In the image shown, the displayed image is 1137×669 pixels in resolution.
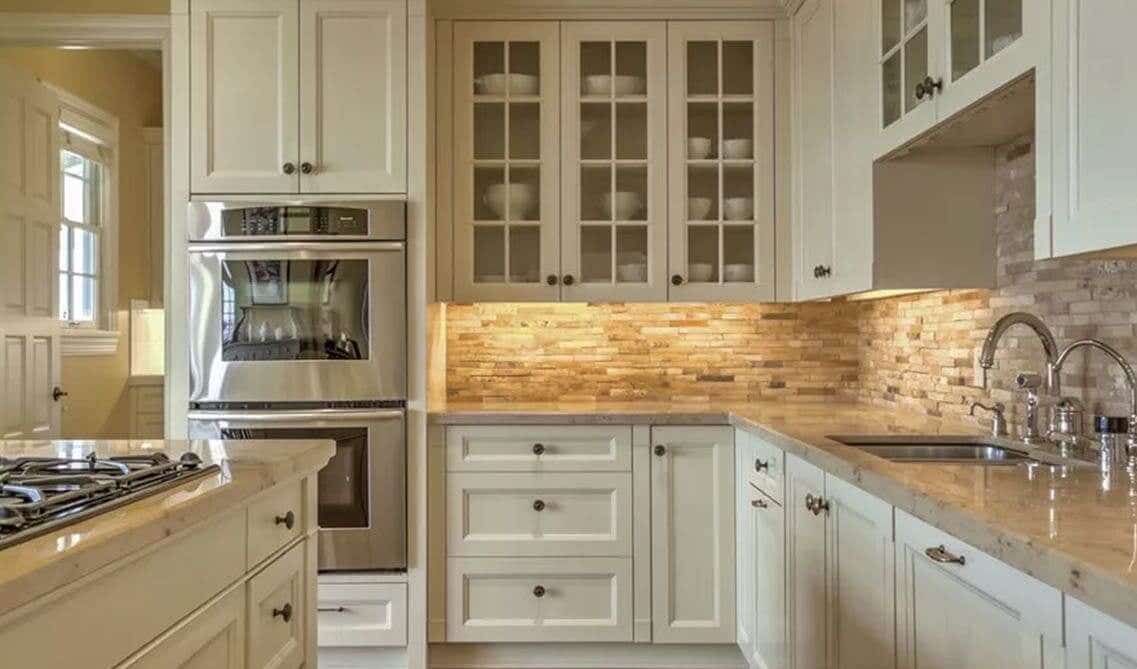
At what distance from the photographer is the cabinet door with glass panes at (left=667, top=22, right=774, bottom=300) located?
118 inches

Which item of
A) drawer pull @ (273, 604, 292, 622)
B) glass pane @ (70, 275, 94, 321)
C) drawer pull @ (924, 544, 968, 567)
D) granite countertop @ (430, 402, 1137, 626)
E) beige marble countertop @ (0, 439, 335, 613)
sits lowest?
drawer pull @ (273, 604, 292, 622)

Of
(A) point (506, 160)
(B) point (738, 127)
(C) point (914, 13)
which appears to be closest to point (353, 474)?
(A) point (506, 160)

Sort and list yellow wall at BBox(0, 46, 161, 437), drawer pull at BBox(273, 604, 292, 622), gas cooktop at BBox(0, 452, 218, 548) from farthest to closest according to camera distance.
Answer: yellow wall at BBox(0, 46, 161, 437) < drawer pull at BBox(273, 604, 292, 622) < gas cooktop at BBox(0, 452, 218, 548)

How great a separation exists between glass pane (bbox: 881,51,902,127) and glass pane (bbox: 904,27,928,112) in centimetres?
5

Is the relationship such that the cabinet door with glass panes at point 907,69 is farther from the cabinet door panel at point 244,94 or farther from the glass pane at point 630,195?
the cabinet door panel at point 244,94

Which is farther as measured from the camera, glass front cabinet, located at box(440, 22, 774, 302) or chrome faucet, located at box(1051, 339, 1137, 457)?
glass front cabinet, located at box(440, 22, 774, 302)

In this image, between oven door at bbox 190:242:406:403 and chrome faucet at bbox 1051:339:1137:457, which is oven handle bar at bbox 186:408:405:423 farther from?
chrome faucet at bbox 1051:339:1137:457

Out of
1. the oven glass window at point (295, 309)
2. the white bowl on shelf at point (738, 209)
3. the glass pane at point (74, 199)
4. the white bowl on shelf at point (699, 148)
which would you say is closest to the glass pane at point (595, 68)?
the white bowl on shelf at point (699, 148)

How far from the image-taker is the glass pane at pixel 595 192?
3020 millimetres

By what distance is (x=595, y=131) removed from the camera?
3.04 metres

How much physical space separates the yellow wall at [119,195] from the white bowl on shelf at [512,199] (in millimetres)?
2375

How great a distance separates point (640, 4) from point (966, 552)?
2.41 m

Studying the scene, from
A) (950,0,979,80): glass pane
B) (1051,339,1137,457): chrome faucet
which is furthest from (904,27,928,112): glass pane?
(1051,339,1137,457): chrome faucet

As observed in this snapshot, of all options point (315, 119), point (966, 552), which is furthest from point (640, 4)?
point (966, 552)
